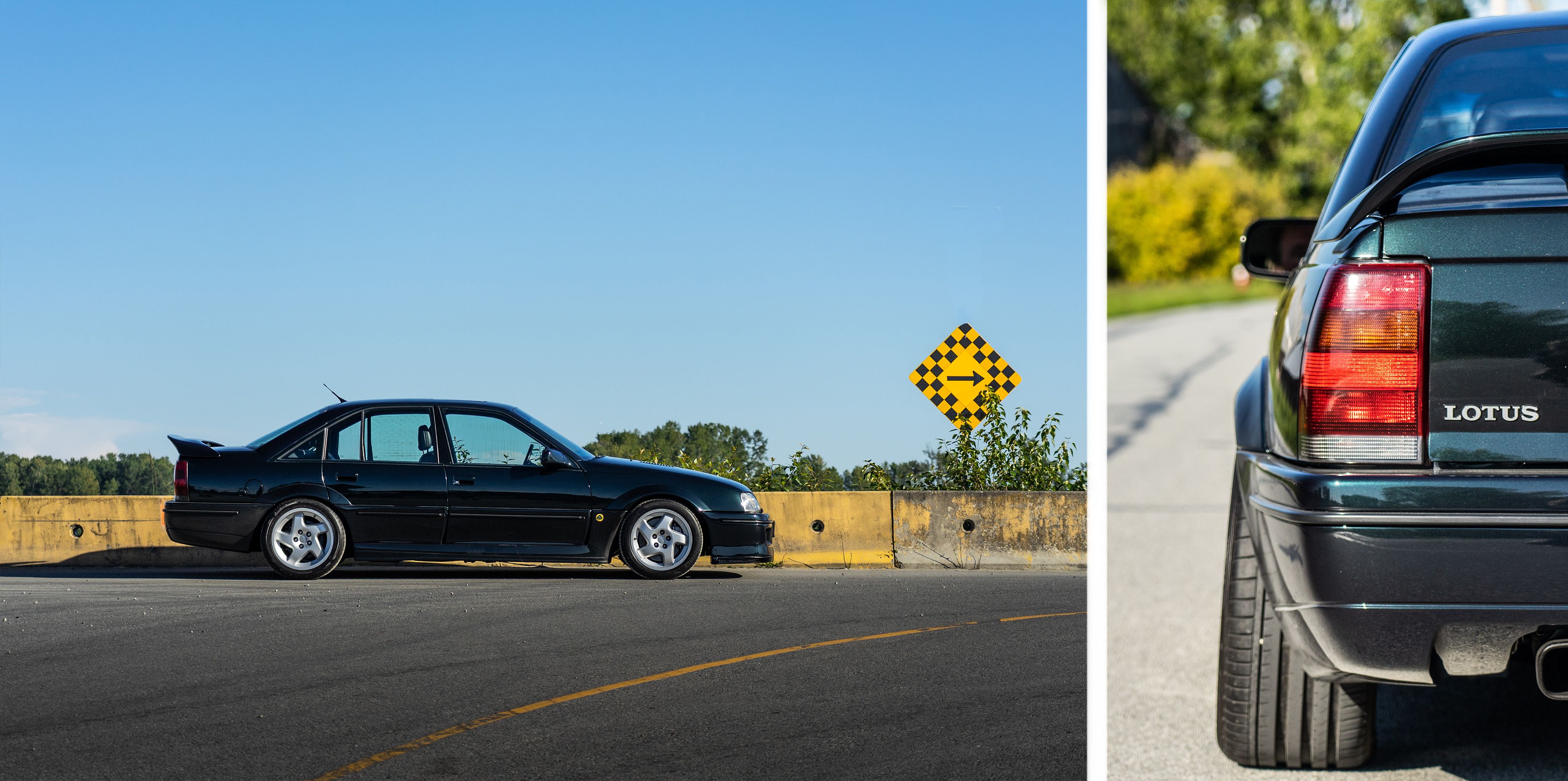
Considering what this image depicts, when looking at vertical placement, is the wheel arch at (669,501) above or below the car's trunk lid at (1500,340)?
below

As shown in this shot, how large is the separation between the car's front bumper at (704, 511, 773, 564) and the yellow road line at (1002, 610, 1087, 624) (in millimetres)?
1406

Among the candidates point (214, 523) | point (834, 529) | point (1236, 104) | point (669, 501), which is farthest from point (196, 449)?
point (1236, 104)

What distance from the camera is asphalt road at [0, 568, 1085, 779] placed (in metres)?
3.57

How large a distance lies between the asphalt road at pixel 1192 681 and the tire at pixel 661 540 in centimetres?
212

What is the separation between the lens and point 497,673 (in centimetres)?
466

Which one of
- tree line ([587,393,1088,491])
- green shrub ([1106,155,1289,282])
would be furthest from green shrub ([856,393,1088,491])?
green shrub ([1106,155,1289,282])

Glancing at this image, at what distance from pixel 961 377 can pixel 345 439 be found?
395cm

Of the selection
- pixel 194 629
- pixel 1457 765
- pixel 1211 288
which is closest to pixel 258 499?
pixel 194 629

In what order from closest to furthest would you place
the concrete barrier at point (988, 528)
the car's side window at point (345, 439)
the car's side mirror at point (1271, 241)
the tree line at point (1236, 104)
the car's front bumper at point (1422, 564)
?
the car's front bumper at point (1422, 564) < the car's side mirror at point (1271, 241) < the car's side window at point (345, 439) < the concrete barrier at point (988, 528) < the tree line at point (1236, 104)

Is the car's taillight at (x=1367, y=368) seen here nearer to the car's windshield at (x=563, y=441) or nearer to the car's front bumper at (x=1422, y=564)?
the car's front bumper at (x=1422, y=564)

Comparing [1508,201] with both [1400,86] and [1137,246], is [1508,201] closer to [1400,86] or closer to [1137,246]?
[1400,86]

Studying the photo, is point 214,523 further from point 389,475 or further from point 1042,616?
point 1042,616

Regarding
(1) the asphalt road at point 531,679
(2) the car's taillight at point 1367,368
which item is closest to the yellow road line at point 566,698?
(1) the asphalt road at point 531,679

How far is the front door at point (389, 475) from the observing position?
6.01 m
